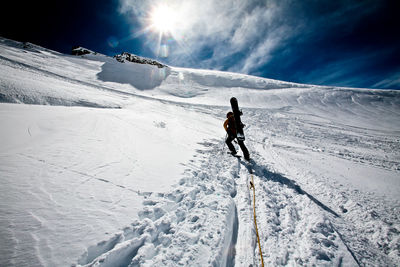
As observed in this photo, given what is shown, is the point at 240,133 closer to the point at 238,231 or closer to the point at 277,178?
the point at 277,178

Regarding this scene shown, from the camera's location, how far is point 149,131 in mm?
6113

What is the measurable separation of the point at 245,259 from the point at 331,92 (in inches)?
1127

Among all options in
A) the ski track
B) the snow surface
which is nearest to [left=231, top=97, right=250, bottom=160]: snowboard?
the snow surface

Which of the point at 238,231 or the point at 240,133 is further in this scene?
the point at 240,133

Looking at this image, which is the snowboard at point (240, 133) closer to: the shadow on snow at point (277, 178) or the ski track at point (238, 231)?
the shadow on snow at point (277, 178)

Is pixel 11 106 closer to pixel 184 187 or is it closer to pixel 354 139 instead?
pixel 184 187

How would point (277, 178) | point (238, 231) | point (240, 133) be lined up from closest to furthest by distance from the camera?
1. point (238, 231)
2. point (277, 178)
3. point (240, 133)

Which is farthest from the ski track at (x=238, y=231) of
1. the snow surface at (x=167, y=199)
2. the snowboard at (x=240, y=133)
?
the snowboard at (x=240, y=133)

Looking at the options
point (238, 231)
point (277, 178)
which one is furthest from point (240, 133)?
point (238, 231)

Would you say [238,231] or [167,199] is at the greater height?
[167,199]

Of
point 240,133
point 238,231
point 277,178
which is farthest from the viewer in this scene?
point 240,133

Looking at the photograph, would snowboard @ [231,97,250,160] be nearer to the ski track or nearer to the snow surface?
the snow surface

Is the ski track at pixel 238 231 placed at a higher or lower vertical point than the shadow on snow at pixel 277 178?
→ lower

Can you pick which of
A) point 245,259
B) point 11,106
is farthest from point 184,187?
point 11,106
